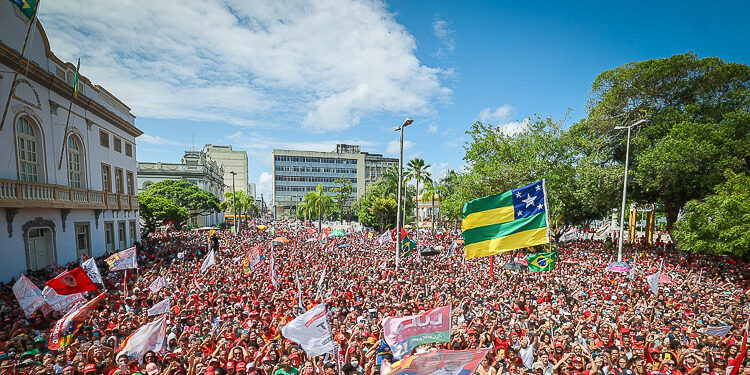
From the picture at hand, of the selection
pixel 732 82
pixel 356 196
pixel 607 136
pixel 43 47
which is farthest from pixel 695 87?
pixel 356 196

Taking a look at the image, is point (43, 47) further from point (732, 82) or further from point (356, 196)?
point (356, 196)

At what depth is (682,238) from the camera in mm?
18625

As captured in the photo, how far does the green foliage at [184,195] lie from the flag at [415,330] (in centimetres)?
4961

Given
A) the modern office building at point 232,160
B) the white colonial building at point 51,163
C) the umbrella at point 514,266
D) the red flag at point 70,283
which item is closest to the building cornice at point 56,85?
the white colonial building at point 51,163

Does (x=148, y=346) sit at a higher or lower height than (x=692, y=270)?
higher

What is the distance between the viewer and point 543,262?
14.8 meters

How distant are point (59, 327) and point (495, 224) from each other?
10.4m

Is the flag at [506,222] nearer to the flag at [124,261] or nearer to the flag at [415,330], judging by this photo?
the flag at [415,330]

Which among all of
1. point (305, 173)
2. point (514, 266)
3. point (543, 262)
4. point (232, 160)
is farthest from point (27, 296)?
point (232, 160)

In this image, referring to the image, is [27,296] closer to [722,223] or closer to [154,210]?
[722,223]

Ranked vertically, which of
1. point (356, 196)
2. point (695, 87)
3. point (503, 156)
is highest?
point (695, 87)

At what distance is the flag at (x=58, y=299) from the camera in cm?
977

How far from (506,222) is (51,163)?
2145 centimetres

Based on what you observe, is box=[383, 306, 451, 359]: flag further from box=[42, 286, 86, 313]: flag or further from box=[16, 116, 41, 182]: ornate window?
box=[16, 116, 41, 182]: ornate window
